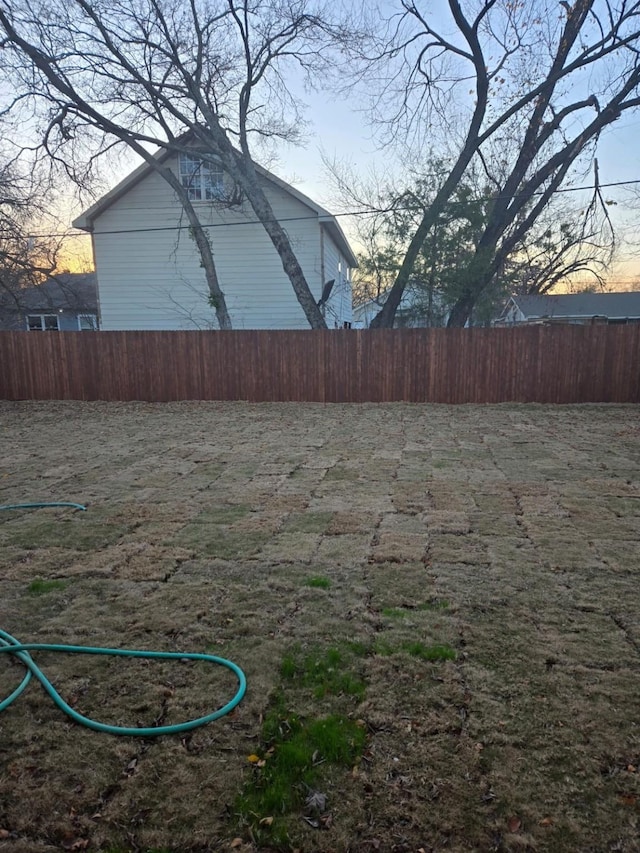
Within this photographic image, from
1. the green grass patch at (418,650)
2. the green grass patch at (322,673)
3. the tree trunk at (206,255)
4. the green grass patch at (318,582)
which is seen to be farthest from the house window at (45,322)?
the green grass patch at (418,650)

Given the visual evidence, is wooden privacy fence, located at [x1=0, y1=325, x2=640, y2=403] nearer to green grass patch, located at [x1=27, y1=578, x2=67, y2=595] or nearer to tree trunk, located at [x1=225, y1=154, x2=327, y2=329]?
tree trunk, located at [x1=225, y1=154, x2=327, y2=329]

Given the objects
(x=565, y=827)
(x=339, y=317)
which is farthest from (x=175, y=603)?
(x=339, y=317)

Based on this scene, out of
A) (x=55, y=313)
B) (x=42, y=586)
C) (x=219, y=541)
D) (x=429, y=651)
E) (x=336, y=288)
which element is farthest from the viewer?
(x=55, y=313)

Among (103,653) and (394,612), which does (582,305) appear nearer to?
(394,612)

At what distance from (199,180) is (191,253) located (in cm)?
201

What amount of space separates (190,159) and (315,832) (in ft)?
51.0

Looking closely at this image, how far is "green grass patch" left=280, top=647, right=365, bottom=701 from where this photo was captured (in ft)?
6.84

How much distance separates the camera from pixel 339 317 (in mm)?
16828

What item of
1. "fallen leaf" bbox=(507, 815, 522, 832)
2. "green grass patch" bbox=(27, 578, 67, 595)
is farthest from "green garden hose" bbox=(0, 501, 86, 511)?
"fallen leaf" bbox=(507, 815, 522, 832)

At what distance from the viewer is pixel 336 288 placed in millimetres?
16406

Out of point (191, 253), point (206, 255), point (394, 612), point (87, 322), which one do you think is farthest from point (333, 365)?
point (87, 322)

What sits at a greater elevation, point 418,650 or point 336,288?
point 336,288

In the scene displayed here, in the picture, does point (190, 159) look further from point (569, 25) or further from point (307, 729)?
point (307, 729)

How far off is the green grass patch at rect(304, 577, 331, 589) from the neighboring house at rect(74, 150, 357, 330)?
11.6m
